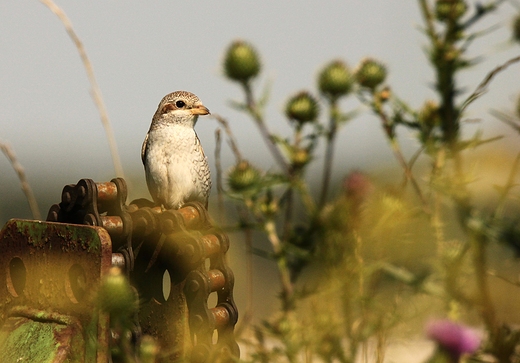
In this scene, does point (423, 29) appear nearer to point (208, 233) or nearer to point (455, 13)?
point (455, 13)

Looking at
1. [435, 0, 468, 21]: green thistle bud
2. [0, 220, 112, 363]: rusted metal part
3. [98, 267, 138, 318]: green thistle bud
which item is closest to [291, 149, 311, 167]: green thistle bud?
[435, 0, 468, 21]: green thistle bud

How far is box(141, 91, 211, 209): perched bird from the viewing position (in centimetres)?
409

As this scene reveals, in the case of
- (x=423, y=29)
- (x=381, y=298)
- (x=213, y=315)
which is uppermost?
(x=423, y=29)

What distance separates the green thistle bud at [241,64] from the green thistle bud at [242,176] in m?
0.86

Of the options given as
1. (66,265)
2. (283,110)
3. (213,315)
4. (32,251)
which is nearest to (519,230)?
(213,315)

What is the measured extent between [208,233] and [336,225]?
612mm

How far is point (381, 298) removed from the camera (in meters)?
3.09

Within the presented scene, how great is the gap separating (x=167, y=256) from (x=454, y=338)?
109cm

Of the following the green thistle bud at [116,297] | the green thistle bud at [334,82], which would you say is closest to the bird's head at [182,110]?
the green thistle bud at [334,82]

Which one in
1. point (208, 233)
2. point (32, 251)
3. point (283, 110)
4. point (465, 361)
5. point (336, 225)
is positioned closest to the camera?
point (465, 361)

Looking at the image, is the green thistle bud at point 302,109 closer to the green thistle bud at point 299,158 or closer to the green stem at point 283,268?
the green thistle bud at point 299,158

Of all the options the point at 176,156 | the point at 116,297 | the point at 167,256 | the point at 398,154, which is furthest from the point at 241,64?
the point at 116,297

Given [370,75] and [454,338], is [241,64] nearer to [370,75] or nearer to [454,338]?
[370,75]

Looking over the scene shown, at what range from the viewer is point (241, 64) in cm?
487
